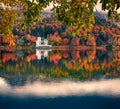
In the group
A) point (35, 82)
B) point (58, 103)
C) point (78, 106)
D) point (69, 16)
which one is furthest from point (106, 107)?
point (69, 16)

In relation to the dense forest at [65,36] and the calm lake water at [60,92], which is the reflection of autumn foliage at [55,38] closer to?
the dense forest at [65,36]

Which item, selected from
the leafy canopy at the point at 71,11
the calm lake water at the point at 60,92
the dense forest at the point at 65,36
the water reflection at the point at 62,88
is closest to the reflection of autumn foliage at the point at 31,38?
the dense forest at the point at 65,36

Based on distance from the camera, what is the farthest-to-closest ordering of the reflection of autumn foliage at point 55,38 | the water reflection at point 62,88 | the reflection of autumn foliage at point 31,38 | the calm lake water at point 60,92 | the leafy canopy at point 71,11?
the reflection of autumn foliage at point 55,38
the reflection of autumn foliage at point 31,38
the water reflection at point 62,88
the calm lake water at point 60,92
the leafy canopy at point 71,11

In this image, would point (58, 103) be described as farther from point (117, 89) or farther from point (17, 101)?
point (117, 89)

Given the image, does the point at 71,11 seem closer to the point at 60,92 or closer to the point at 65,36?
the point at 60,92

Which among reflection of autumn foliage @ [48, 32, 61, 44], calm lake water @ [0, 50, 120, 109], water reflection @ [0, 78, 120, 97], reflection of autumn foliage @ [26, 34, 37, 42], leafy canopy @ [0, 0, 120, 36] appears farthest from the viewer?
reflection of autumn foliage @ [48, 32, 61, 44]

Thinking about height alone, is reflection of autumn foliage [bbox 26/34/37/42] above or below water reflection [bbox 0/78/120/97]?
above

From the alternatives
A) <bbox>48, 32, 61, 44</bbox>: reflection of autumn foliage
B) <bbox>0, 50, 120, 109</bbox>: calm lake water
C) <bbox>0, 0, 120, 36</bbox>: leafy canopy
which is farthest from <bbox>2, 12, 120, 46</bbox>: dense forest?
<bbox>0, 0, 120, 36</bbox>: leafy canopy

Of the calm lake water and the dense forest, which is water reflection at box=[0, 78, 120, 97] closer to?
the calm lake water

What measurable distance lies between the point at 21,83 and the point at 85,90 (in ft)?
31.7

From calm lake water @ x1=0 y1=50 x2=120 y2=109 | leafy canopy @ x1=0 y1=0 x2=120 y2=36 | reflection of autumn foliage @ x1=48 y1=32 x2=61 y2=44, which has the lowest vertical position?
calm lake water @ x1=0 y1=50 x2=120 y2=109

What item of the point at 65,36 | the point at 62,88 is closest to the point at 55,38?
the point at 65,36

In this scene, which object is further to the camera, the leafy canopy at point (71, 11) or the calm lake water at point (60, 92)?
the calm lake water at point (60, 92)

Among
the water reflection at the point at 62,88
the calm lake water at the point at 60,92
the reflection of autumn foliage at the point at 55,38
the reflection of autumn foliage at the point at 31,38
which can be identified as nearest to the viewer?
the calm lake water at the point at 60,92
